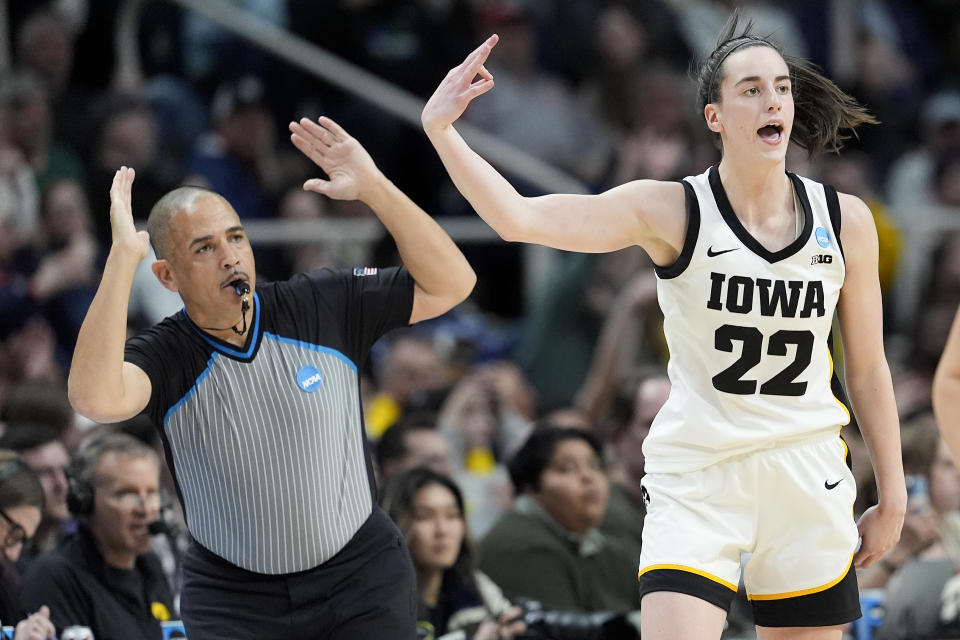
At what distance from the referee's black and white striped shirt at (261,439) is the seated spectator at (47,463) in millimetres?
1914

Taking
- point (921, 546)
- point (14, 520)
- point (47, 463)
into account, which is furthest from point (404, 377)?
point (14, 520)

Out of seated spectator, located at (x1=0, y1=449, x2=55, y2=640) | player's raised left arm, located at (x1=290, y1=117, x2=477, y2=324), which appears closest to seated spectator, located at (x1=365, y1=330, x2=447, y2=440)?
seated spectator, located at (x1=0, y1=449, x2=55, y2=640)

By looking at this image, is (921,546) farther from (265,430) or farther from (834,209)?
(265,430)

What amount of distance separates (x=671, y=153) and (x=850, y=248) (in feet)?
18.4

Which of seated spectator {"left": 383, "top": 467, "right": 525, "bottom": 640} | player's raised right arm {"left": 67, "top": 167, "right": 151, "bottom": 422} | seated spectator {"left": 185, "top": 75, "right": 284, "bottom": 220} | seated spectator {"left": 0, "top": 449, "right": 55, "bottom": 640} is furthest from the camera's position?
seated spectator {"left": 185, "top": 75, "right": 284, "bottom": 220}

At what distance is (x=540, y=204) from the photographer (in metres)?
4.39

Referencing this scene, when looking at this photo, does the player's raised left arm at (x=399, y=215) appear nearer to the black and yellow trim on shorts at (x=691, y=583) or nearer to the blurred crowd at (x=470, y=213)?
the black and yellow trim on shorts at (x=691, y=583)

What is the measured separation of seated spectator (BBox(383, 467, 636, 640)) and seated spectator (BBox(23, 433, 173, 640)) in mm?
1086

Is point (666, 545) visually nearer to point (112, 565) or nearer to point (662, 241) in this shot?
point (662, 241)

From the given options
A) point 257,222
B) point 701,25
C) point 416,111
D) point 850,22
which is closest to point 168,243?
point 257,222

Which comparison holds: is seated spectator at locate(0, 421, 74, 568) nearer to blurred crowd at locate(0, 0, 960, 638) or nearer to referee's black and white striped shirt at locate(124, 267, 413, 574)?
blurred crowd at locate(0, 0, 960, 638)

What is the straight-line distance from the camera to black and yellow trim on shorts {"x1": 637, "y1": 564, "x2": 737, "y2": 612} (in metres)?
4.20

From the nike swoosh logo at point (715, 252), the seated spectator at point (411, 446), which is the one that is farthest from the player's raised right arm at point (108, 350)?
the seated spectator at point (411, 446)

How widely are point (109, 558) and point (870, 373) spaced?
2.83 metres
